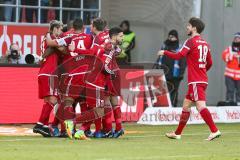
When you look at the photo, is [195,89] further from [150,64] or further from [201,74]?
[150,64]

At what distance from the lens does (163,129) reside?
1981cm

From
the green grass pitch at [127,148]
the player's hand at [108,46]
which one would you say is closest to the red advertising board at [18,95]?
the green grass pitch at [127,148]

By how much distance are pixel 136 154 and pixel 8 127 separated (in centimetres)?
715

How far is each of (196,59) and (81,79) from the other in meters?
2.09

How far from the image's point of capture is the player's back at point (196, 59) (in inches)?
631

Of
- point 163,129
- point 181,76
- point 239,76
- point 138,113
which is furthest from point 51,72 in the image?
point 239,76

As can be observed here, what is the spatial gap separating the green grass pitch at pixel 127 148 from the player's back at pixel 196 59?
1.15 m

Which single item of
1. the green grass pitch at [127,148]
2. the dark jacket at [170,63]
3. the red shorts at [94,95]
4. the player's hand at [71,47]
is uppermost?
the player's hand at [71,47]

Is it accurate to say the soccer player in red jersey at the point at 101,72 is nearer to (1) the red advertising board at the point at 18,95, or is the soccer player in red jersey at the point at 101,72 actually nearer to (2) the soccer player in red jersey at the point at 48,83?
(2) the soccer player in red jersey at the point at 48,83

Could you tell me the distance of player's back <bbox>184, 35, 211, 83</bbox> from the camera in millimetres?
16016

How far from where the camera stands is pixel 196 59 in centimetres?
1603

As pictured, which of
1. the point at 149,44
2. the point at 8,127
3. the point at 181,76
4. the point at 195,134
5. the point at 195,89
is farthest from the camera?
the point at 149,44

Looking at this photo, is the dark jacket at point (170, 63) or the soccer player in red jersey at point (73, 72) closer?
the soccer player in red jersey at point (73, 72)

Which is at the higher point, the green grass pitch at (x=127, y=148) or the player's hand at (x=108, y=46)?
the player's hand at (x=108, y=46)
